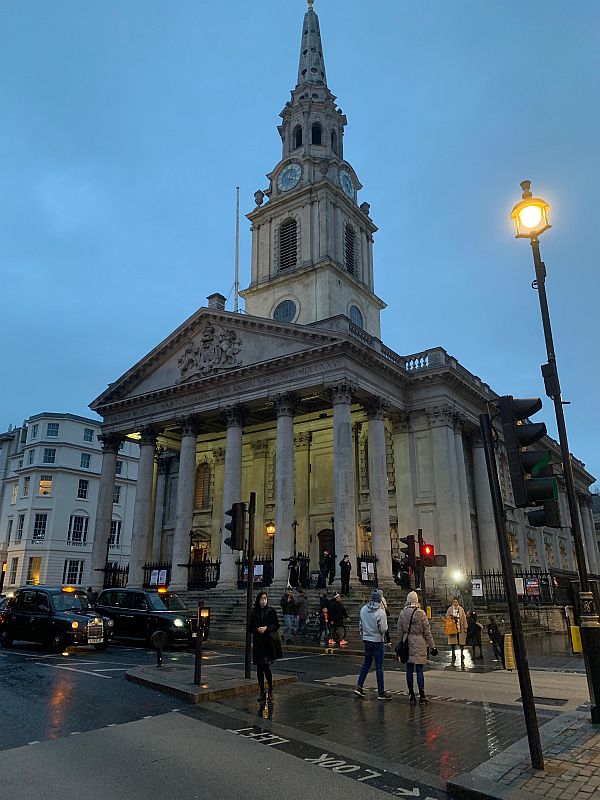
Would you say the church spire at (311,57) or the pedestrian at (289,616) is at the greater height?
the church spire at (311,57)

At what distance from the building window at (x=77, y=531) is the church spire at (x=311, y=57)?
44.0 meters

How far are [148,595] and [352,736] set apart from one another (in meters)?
13.2

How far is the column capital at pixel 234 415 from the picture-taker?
1294 inches

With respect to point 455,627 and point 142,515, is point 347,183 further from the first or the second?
point 455,627

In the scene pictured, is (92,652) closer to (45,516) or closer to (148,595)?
(148,595)

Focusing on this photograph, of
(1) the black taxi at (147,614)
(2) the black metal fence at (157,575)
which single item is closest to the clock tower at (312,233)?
(2) the black metal fence at (157,575)

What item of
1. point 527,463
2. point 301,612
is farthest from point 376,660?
point 301,612

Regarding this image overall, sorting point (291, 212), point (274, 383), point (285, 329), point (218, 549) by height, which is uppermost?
point (291, 212)


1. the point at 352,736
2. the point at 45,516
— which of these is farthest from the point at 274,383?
the point at 45,516

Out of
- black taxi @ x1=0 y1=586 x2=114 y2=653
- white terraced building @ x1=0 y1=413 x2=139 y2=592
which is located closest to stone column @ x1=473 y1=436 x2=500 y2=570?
black taxi @ x1=0 y1=586 x2=114 y2=653

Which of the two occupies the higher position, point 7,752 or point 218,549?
point 218,549

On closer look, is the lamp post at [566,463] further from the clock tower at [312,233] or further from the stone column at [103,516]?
the stone column at [103,516]

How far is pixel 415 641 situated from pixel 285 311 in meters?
34.3

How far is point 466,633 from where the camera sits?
18.3 m
